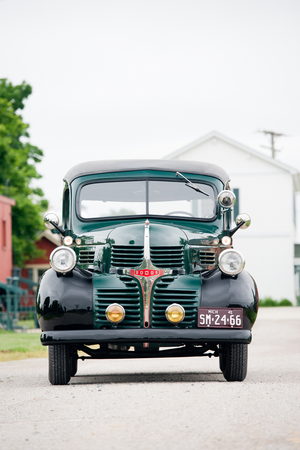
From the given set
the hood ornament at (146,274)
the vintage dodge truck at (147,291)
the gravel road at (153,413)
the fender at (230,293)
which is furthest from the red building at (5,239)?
the fender at (230,293)

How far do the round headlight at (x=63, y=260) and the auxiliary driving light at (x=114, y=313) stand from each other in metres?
0.60

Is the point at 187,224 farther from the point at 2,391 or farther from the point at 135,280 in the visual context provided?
→ the point at 2,391

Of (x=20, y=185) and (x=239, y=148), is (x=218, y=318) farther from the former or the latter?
(x=20, y=185)

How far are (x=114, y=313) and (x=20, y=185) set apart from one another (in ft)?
121

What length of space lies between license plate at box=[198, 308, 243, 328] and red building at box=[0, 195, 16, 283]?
27908 millimetres

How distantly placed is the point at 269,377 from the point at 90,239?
2.58 m

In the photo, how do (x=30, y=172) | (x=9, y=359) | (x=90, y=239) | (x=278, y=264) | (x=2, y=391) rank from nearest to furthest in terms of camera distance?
(x=2, y=391), (x=90, y=239), (x=9, y=359), (x=278, y=264), (x=30, y=172)

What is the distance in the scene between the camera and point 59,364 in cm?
789

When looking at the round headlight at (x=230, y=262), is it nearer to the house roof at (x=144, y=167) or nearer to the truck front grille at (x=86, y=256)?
the truck front grille at (x=86, y=256)

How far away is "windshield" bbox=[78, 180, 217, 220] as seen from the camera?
8773mm

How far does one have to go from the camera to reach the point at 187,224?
8.66 meters

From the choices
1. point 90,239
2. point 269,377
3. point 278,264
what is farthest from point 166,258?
point 278,264

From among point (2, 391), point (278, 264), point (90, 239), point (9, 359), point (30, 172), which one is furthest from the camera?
point (30, 172)

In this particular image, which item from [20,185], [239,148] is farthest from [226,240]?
[20,185]
